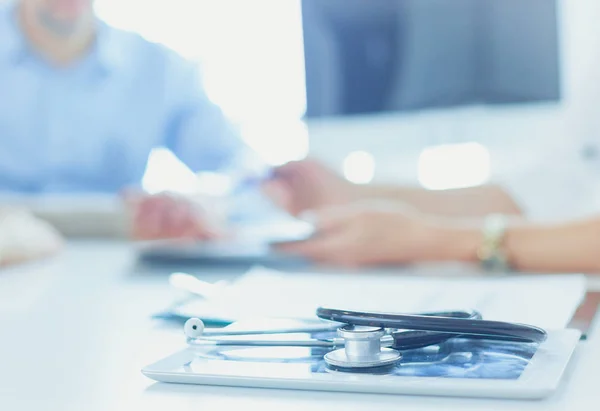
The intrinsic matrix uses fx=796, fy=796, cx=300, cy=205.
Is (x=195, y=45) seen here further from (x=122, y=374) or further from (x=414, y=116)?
(x=122, y=374)

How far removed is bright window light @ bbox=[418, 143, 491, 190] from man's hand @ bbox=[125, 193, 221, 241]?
405mm

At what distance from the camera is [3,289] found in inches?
35.5

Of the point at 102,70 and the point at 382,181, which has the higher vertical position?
→ the point at 102,70

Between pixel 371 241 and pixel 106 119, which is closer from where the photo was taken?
pixel 371 241

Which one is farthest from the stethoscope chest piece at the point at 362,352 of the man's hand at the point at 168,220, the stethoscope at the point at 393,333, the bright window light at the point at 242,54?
the bright window light at the point at 242,54

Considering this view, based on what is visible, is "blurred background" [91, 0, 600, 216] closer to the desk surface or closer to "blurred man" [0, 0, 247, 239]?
the desk surface


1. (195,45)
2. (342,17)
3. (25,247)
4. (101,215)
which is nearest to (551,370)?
(25,247)

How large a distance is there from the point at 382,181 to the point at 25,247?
60 centimetres

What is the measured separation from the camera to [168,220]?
1.10 m

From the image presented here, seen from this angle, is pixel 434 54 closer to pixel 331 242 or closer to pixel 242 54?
pixel 331 242

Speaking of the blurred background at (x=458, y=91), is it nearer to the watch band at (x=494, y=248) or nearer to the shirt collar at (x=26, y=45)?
the watch band at (x=494, y=248)

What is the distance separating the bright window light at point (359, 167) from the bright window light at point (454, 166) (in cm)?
9

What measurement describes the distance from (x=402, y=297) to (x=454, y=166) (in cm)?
80

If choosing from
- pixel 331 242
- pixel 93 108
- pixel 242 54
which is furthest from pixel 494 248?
pixel 93 108
